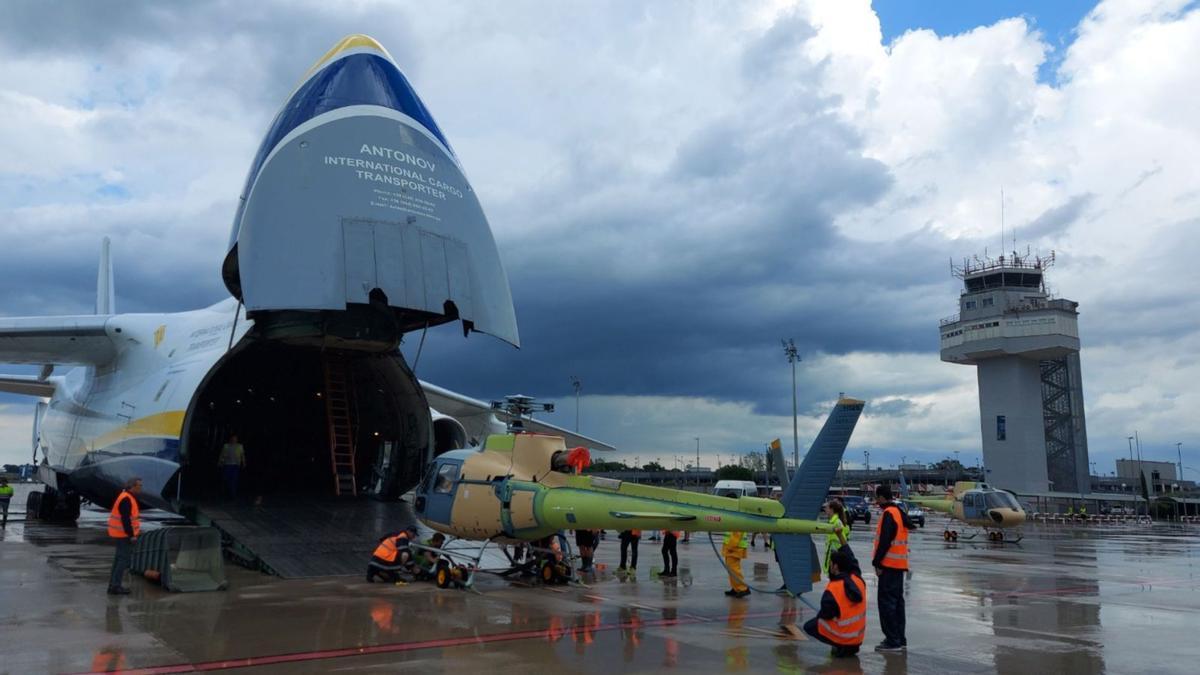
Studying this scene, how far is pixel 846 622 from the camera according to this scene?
7996 mm

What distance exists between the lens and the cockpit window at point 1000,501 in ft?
91.2

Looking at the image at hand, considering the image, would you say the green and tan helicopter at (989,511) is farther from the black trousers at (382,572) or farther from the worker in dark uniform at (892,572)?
the black trousers at (382,572)

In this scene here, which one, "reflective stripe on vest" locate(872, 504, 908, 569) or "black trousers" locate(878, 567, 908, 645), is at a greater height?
"reflective stripe on vest" locate(872, 504, 908, 569)

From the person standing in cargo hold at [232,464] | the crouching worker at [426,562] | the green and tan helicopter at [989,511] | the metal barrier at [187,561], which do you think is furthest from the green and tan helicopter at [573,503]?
the green and tan helicopter at [989,511]

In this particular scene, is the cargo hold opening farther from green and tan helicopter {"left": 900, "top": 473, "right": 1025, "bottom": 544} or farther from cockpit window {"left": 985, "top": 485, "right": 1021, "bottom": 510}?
cockpit window {"left": 985, "top": 485, "right": 1021, "bottom": 510}

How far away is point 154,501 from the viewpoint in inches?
600

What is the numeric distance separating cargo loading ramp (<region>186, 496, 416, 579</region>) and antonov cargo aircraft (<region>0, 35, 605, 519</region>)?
84 centimetres

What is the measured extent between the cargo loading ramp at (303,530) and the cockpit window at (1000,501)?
1988cm

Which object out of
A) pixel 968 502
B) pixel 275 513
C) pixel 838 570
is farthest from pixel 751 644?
pixel 968 502

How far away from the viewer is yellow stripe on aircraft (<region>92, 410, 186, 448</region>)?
48.5 feet

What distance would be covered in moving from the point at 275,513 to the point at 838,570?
1083 centimetres

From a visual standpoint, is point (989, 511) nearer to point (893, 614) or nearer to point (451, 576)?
point (451, 576)

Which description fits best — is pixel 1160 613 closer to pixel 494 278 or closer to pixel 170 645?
pixel 494 278

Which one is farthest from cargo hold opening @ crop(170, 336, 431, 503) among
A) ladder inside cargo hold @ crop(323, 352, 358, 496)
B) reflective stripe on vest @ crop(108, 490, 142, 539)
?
reflective stripe on vest @ crop(108, 490, 142, 539)
